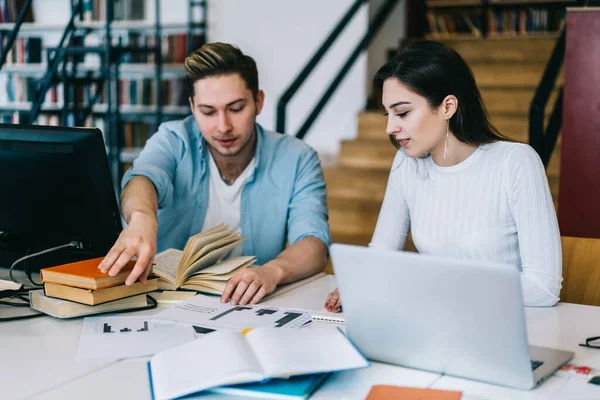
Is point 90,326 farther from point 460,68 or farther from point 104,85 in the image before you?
point 104,85

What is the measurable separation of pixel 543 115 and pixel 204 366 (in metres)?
2.32

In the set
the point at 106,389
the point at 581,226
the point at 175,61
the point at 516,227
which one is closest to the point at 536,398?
the point at 106,389

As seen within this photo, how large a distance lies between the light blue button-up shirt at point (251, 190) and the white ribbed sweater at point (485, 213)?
0.93 ft

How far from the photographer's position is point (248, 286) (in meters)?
1.49

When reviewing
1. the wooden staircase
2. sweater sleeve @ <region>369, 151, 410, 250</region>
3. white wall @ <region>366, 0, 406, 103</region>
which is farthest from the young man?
white wall @ <region>366, 0, 406, 103</region>

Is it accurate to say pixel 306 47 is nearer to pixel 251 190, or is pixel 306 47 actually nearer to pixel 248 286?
pixel 251 190

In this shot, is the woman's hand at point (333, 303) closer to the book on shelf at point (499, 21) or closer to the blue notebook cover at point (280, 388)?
the blue notebook cover at point (280, 388)

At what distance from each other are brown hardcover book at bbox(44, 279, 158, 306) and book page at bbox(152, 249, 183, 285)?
0.11 m

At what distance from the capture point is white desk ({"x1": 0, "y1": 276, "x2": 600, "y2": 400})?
1.01 metres

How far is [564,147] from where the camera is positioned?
284 centimetres

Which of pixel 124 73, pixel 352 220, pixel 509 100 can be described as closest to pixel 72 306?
pixel 352 220

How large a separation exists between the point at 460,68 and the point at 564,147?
1.32m

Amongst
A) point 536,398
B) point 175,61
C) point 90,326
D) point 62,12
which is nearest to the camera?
point 536,398

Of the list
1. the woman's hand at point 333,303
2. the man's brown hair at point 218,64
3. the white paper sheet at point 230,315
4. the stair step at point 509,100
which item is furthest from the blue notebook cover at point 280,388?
the stair step at point 509,100
